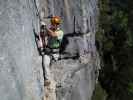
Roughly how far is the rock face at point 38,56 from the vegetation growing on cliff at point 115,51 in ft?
3.25

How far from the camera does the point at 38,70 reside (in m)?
9.30

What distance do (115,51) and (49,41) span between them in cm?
497

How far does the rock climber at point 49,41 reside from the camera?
917cm

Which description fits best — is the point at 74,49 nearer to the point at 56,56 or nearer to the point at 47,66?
the point at 56,56

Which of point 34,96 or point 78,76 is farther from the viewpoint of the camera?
point 78,76

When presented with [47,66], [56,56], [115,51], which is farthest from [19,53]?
[115,51]

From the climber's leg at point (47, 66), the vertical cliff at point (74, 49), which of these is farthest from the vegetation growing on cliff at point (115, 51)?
the climber's leg at point (47, 66)

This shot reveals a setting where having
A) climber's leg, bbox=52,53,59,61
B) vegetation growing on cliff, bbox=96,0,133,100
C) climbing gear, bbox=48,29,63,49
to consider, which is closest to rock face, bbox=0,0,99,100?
climber's leg, bbox=52,53,59,61

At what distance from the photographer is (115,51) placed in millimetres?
13836

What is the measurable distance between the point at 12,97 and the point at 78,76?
3.46 metres

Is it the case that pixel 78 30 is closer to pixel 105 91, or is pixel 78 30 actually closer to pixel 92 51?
pixel 92 51

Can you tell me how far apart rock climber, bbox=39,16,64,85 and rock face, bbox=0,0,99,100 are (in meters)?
0.22

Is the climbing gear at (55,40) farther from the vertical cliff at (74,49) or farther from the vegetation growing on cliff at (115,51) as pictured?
the vegetation growing on cliff at (115,51)

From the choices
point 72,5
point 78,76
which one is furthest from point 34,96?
point 72,5
